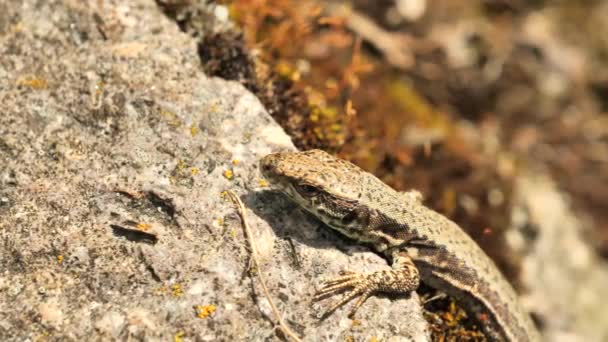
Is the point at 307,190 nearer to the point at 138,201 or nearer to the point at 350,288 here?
the point at 350,288

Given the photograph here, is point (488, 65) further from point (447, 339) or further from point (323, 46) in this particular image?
point (447, 339)

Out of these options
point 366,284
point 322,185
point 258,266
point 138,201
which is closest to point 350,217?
point 322,185

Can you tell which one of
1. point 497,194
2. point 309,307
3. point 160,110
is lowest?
point 497,194

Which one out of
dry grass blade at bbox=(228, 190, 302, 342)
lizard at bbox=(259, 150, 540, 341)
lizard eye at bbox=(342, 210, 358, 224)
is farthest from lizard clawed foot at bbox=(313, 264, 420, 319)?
lizard eye at bbox=(342, 210, 358, 224)

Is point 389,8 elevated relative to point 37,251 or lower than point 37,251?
elevated

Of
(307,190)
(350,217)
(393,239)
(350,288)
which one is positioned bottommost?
(350,288)

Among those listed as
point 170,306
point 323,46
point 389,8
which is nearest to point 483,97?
point 389,8

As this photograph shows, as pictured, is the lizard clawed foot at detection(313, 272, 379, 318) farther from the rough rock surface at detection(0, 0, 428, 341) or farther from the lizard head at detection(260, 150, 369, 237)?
the lizard head at detection(260, 150, 369, 237)
